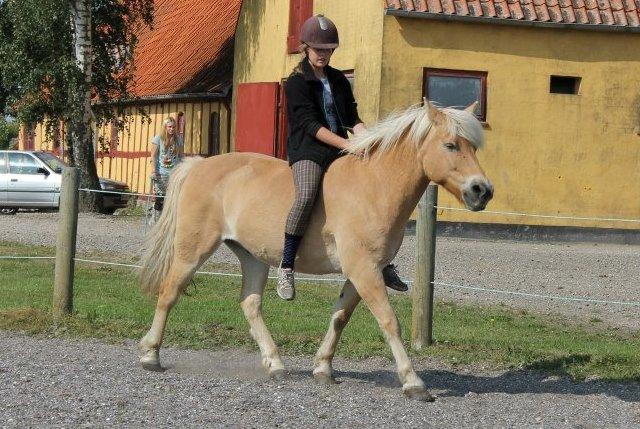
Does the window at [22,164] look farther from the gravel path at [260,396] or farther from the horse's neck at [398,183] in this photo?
the horse's neck at [398,183]

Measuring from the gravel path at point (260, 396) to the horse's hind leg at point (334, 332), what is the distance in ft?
0.47

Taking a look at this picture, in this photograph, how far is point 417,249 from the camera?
1002cm

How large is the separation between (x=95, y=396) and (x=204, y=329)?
3190 millimetres

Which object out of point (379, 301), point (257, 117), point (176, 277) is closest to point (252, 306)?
point (176, 277)

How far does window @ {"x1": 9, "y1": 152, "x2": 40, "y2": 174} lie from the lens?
2925 centimetres

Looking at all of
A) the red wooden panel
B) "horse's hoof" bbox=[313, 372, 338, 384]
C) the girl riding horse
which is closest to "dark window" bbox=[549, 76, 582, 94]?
the red wooden panel

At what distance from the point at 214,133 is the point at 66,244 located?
22.8 m

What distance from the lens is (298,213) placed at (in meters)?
8.30

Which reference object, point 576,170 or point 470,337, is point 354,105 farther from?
point 576,170

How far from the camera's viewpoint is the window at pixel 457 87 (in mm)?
23047

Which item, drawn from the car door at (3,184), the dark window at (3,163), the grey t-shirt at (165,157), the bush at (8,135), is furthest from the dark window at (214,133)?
the bush at (8,135)

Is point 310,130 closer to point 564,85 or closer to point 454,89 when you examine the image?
point 454,89

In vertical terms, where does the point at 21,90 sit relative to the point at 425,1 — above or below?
below

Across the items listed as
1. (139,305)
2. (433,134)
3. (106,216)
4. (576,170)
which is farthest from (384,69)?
(433,134)
